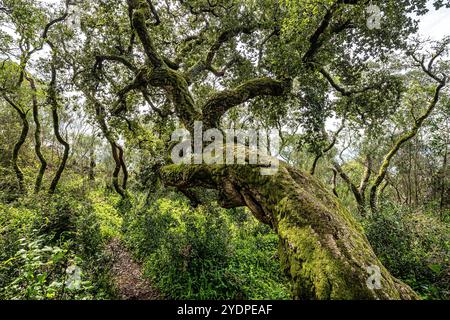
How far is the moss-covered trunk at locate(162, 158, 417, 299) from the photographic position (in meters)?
1.99

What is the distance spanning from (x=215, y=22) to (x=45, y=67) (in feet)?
28.5

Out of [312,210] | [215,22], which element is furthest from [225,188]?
[215,22]

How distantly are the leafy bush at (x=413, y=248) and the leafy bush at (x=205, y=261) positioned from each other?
2.84 m

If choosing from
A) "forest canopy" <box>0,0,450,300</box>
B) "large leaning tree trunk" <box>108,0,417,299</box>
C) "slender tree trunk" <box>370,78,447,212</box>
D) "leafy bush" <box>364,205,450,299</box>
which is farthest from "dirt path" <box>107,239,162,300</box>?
"slender tree trunk" <box>370,78,447,212</box>

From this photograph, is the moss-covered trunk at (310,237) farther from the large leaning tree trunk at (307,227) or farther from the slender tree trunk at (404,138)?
the slender tree trunk at (404,138)

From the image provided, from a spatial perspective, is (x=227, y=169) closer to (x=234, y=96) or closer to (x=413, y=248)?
(x=234, y=96)

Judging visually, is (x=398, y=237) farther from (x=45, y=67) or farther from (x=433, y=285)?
(x=45, y=67)

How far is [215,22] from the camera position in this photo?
8.19m

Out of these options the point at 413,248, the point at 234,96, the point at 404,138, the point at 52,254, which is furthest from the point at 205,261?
the point at 404,138

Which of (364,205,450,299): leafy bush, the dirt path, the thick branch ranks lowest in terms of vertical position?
the dirt path

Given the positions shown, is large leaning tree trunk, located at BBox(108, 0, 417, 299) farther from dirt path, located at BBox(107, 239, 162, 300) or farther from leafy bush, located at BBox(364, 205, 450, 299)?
leafy bush, located at BBox(364, 205, 450, 299)

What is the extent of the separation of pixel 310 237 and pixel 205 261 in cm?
420

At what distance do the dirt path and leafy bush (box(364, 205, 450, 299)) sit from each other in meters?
5.87
